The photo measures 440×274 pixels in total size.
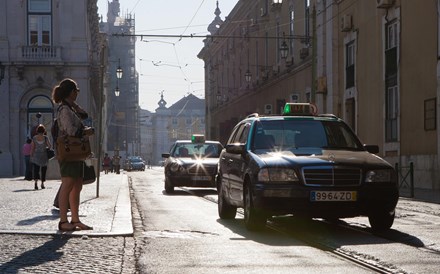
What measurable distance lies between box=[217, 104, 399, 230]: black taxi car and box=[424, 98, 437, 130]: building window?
1258cm

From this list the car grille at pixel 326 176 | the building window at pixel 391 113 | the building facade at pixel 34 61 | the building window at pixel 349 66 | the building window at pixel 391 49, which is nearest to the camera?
the car grille at pixel 326 176

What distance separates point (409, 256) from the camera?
7.58m

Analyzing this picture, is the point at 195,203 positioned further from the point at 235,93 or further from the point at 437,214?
the point at 235,93

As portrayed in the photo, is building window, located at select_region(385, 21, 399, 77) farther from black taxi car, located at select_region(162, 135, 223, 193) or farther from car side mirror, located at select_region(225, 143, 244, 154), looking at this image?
car side mirror, located at select_region(225, 143, 244, 154)

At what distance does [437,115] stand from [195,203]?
9210mm

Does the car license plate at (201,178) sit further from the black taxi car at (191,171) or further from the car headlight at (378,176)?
the car headlight at (378,176)

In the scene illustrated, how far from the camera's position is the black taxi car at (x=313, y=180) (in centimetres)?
956

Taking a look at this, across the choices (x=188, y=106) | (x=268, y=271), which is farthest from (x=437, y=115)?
(x=188, y=106)

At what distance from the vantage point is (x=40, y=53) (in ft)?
137

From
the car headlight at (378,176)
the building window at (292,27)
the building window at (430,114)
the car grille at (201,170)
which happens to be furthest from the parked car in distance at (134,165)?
the car headlight at (378,176)

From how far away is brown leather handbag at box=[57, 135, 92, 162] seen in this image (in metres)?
9.34

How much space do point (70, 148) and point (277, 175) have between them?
8.04 ft

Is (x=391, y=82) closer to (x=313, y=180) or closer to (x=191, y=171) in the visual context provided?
(x=191, y=171)

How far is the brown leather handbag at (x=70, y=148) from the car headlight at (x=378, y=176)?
11.0 ft
